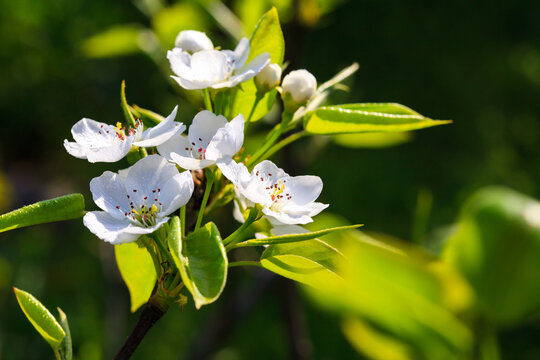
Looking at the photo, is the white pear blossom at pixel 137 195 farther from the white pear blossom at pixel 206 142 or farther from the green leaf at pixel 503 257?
the green leaf at pixel 503 257

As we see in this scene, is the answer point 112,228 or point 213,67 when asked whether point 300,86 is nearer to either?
point 213,67

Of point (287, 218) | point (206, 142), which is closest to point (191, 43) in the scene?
point (206, 142)

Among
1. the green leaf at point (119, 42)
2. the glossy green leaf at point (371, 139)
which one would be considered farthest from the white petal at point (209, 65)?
the green leaf at point (119, 42)

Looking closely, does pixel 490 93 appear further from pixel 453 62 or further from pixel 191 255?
pixel 191 255

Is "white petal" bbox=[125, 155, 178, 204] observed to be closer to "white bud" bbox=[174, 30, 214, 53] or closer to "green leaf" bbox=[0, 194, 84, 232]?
"green leaf" bbox=[0, 194, 84, 232]

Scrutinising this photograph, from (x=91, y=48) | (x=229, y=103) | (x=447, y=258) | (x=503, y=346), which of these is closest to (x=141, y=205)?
(x=229, y=103)

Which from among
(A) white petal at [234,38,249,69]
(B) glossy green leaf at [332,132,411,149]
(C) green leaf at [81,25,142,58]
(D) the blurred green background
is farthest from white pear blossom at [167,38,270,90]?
(D) the blurred green background
